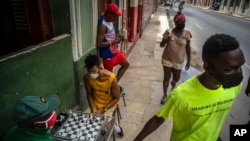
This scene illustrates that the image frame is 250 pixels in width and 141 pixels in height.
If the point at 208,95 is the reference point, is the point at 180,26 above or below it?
above

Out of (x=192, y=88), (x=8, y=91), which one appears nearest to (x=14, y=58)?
(x=8, y=91)

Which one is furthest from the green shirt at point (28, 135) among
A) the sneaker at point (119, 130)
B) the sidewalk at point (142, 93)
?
the sidewalk at point (142, 93)

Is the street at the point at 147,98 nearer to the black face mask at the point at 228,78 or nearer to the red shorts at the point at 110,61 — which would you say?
the red shorts at the point at 110,61

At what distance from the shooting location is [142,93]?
200 inches

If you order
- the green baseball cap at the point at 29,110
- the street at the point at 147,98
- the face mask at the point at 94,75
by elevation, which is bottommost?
the street at the point at 147,98

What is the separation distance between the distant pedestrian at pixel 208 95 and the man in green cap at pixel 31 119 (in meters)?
0.75

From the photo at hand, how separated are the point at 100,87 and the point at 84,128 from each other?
757mm

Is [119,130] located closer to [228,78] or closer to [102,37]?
[102,37]

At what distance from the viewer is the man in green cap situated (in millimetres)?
1525

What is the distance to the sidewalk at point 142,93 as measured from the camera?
3717 mm

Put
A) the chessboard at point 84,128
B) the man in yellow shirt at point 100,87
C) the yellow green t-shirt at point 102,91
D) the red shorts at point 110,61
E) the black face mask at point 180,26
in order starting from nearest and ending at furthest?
the chessboard at point 84,128
the man in yellow shirt at point 100,87
the yellow green t-shirt at point 102,91
the black face mask at point 180,26
the red shorts at point 110,61

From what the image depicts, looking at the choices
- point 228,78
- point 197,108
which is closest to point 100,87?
point 197,108

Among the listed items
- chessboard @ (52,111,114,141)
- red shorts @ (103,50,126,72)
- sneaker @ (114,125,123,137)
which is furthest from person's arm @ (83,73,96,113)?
red shorts @ (103,50,126,72)

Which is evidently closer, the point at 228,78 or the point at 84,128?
the point at 228,78
